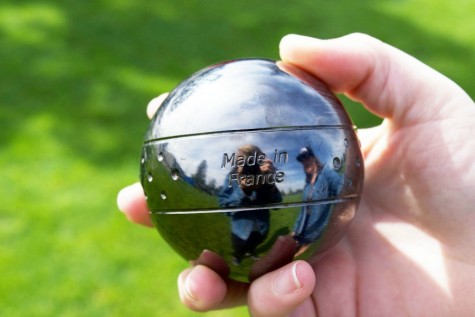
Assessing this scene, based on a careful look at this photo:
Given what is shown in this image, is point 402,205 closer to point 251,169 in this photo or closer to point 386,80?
point 386,80

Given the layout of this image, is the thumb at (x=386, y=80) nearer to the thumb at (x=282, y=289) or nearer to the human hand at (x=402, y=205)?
the human hand at (x=402, y=205)

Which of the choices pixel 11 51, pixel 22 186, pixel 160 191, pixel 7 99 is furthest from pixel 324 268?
pixel 11 51

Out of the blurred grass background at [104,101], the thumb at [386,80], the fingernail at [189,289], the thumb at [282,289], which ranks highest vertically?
the thumb at [386,80]

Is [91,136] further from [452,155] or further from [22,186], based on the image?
[452,155]

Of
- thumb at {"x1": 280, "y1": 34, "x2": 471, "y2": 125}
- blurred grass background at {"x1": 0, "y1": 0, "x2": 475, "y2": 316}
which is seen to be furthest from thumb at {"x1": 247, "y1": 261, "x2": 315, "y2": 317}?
blurred grass background at {"x1": 0, "y1": 0, "x2": 475, "y2": 316}

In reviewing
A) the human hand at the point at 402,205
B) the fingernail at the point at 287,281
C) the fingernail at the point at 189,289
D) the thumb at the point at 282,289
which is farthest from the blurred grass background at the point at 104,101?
the fingernail at the point at 287,281

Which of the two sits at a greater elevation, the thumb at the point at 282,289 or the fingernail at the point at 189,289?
the thumb at the point at 282,289
